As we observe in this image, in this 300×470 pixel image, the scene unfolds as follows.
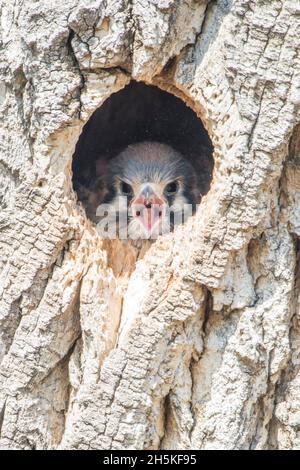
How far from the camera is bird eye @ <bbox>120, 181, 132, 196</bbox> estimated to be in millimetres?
5059

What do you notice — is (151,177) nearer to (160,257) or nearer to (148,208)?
(148,208)

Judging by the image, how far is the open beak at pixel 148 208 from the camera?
14.4 feet

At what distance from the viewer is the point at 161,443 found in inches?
145

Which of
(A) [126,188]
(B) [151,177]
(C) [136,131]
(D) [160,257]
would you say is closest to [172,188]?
(B) [151,177]

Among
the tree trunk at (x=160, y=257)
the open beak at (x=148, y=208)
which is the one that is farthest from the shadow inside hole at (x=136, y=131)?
the tree trunk at (x=160, y=257)

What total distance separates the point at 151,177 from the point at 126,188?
0.17m

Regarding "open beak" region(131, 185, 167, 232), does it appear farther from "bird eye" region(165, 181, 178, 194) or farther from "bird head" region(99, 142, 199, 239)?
"bird eye" region(165, 181, 178, 194)

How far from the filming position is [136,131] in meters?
5.49

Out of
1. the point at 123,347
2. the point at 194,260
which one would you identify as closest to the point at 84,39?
the point at 194,260

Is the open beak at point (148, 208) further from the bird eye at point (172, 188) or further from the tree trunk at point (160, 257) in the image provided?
the tree trunk at point (160, 257)

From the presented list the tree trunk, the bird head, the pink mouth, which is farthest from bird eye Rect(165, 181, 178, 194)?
the tree trunk

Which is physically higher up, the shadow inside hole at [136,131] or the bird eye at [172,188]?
the shadow inside hole at [136,131]
